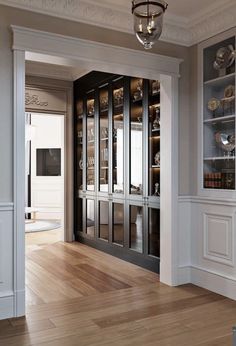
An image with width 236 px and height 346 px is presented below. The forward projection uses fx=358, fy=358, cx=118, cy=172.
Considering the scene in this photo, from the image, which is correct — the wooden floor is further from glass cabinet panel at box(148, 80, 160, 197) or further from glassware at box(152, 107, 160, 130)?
glassware at box(152, 107, 160, 130)

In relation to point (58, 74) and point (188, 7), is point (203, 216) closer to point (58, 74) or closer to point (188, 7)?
point (188, 7)

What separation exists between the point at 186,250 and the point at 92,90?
313cm

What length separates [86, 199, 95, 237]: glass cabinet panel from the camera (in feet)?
19.5

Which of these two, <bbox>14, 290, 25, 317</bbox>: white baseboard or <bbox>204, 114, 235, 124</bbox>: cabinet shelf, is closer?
<bbox>14, 290, 25, 317</bbox>: white baseboard

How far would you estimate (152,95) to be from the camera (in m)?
4.48

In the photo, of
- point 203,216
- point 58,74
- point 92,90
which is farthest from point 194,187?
point 58,74

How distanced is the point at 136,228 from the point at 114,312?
1709 mm

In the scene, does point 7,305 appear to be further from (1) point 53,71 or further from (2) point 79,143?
(1) point 53,71

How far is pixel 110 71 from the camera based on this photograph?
372 cm

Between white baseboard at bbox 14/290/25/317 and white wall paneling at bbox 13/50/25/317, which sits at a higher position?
white wall paneling at bbox 13/50/25/317

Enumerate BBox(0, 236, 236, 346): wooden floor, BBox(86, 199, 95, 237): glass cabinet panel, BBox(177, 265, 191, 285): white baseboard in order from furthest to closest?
BBox(86, 199, 95, 237): glass cabinet panel < BBox(177, 265, 191, 285): white baseboard < BBox(0, 236, 236, 346): wooden floor

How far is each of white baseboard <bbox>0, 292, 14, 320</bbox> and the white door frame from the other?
3 centimetres

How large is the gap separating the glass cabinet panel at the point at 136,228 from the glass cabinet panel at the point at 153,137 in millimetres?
383

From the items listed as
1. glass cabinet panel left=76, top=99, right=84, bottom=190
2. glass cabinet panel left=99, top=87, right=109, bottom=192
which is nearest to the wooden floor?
glass cabinet panel left=99, top=87, right=109, bottom=192
